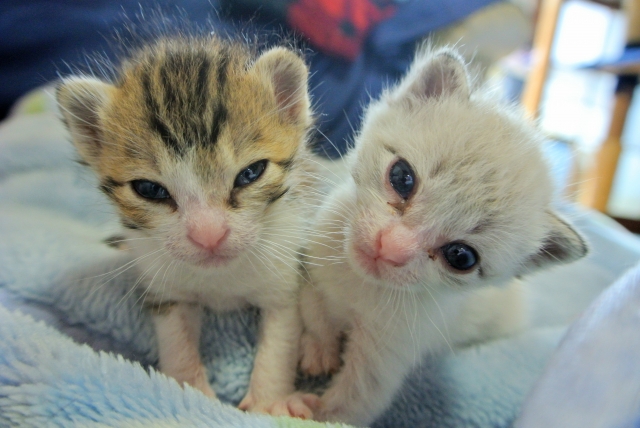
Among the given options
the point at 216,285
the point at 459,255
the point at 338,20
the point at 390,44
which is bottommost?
the point at 216,285

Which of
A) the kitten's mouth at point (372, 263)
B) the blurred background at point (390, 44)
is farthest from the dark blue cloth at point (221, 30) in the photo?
the kitten's mouth at point (372, 263)

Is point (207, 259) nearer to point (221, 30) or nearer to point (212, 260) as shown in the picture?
Answer: point (212, 260)

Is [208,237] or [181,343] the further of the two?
[181,343]

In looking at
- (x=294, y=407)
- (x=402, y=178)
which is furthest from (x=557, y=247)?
(x=294, y=407)

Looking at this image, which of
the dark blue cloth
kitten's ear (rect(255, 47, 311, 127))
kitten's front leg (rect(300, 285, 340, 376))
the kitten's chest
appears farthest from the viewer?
kitten's front leg (rect(300, 285, 340, 376))

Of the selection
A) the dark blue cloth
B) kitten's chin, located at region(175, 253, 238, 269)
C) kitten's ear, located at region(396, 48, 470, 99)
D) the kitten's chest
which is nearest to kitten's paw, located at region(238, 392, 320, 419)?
the kitten's chest

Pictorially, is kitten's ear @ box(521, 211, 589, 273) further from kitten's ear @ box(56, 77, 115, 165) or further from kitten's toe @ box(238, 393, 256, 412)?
kitten's ear @ box(56, 77, 115, 165)

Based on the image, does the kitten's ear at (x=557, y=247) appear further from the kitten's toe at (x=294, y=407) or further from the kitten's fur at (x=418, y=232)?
the kitten's toe at (x=294, y=407)
